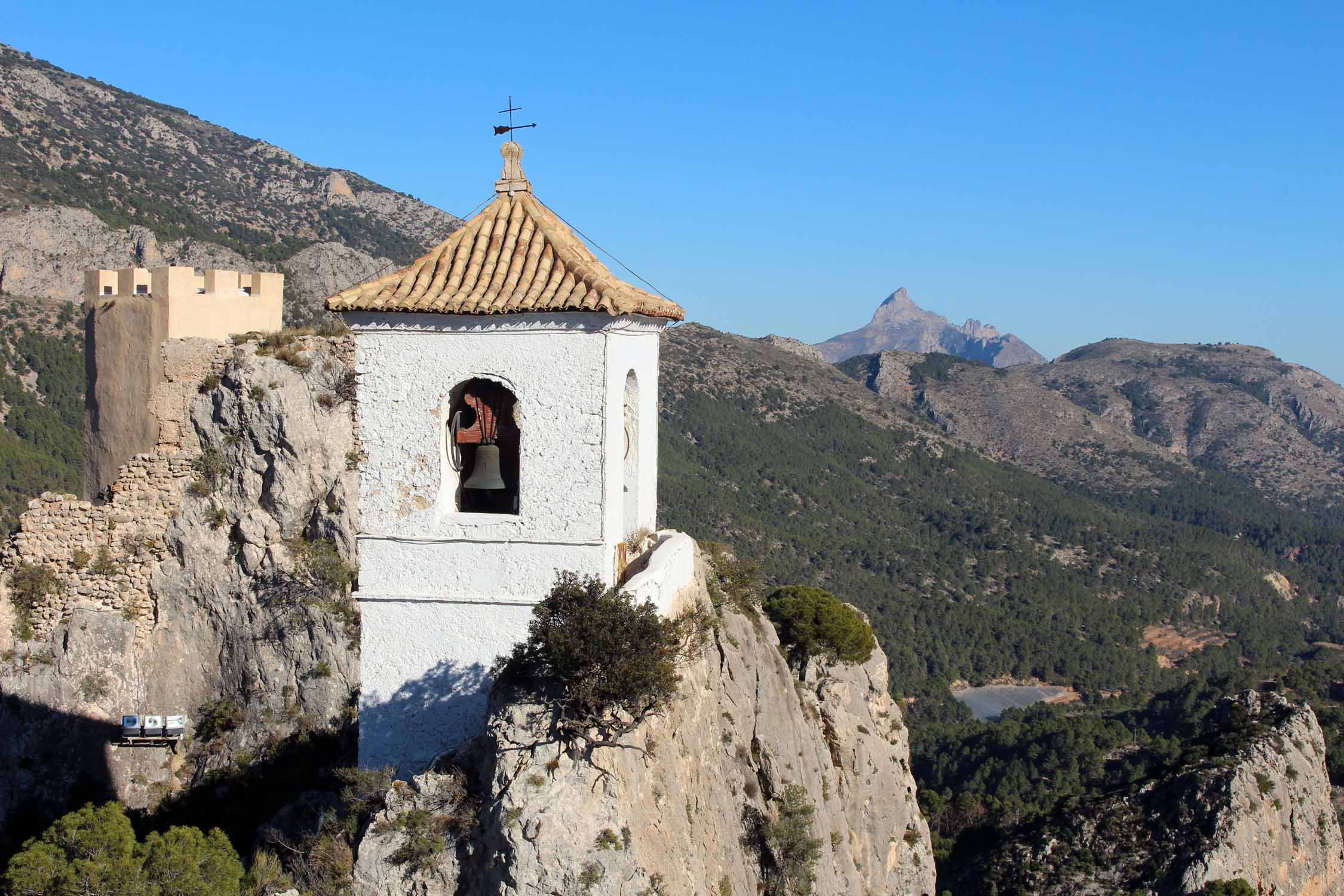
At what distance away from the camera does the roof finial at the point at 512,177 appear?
10977mm

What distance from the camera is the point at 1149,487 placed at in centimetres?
11325

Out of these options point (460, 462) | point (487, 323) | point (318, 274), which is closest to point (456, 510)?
point (460, 462)

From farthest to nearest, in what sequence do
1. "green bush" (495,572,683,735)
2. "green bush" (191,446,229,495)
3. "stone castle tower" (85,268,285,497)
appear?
"stone castle tower" (85,268,285,497)
"green bush" (191,446,229,495)
"green bush" (495,572,683,735)

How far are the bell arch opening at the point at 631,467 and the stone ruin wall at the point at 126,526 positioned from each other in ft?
36.8

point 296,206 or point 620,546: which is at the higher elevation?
point 296,206

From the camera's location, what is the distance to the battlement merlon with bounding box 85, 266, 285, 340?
822 inches

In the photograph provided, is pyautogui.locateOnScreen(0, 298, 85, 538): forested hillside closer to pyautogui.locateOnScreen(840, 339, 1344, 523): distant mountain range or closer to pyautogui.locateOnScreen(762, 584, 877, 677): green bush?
pyautogui.locateOnScreen(762, 584, 877, 677): green bush

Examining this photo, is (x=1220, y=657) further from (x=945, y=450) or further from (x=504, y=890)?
(x=504, y=890)

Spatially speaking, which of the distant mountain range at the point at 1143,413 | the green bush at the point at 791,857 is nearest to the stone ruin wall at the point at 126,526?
the green bush at the point at 791,857

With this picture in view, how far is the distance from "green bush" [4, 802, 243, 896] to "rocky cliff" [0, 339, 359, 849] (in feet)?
22.4

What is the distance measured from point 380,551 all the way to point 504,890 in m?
3.13

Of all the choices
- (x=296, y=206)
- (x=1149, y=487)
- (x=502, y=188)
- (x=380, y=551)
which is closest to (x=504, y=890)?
(x=380, y=551)

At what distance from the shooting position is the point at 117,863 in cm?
995

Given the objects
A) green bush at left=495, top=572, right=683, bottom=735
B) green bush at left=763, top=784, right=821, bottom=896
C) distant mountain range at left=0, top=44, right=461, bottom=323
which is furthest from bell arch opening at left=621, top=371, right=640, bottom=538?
distant mountain range at left=0, top=44, right=461, bottom=323
